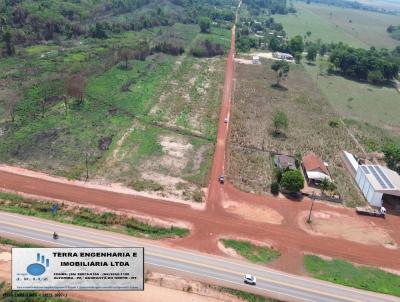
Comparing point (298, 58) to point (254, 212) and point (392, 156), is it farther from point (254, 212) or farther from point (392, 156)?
point (254, 212)

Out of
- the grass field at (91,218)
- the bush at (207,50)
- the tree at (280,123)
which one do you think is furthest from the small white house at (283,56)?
the grass field at (91,218)

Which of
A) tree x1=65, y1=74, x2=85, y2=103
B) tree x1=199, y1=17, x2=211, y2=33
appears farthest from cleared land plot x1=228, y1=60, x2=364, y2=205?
tree x1=199, y1=17, x2=211, y2=33

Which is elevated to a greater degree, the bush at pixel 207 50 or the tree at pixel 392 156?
the bush at pixel 207 50

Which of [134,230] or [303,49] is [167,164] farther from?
[303,49]

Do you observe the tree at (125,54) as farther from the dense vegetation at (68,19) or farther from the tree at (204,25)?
the tree at (204,25)

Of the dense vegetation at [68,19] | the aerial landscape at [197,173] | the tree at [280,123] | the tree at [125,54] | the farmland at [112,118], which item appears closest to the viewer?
the aerial landscape at [197,173]

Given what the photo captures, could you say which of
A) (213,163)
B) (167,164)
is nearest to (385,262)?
(213,163)
